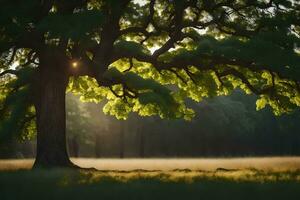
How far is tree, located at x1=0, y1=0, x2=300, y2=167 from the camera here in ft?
70.3

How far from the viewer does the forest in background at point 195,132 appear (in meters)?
69.9

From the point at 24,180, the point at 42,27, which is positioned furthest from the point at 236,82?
the point at 24,180

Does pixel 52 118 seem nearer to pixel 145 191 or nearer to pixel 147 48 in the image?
pixel 147 48

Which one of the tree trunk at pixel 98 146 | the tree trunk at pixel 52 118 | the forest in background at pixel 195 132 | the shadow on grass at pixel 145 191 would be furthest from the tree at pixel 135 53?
the tree trunk at pixel 98 146

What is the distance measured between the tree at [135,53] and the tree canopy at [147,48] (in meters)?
0.05

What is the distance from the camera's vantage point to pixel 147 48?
27.5 meters

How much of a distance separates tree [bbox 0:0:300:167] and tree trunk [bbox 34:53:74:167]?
0.05m

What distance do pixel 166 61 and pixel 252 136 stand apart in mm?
55123

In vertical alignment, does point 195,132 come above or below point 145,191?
above

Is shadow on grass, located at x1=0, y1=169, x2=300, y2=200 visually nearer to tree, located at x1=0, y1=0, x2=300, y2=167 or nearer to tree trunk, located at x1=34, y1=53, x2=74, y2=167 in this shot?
tree, located at x1=0, y1=0, x2=300, y2=167

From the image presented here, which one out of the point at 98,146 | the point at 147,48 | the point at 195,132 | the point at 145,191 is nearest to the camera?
the point at 145,191

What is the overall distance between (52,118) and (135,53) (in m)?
4.97

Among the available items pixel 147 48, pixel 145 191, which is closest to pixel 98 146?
pixel 147 48

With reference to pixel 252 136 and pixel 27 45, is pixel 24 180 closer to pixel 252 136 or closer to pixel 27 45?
pixel 27 45
